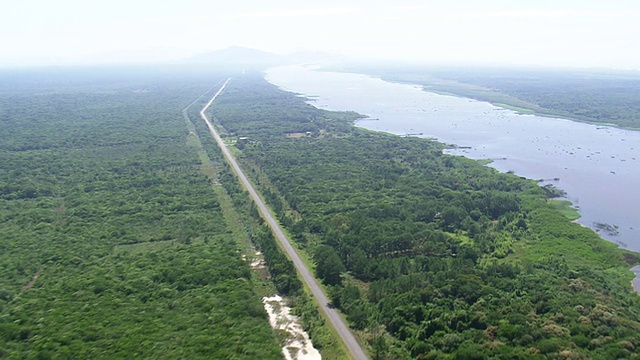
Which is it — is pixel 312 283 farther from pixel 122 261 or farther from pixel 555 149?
pixel 555 149

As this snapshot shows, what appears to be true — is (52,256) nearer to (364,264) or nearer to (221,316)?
(221,316)

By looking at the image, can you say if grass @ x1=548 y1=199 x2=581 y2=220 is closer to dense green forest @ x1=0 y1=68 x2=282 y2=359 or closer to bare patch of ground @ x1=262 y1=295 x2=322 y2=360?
dense green forest @ x1=0 y1=68 x2=282 y2=359

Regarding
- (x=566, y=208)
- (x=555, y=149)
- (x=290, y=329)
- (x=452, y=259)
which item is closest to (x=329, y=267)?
(x=290, y=329)

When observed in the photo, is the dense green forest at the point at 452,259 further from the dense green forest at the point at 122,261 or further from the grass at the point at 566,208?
the dense green forest at the point at 122,261

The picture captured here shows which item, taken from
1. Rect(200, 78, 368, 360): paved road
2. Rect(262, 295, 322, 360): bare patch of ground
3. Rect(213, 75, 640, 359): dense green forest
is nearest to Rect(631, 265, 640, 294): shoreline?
Rect(213, 75, 640, 359): dense green forest

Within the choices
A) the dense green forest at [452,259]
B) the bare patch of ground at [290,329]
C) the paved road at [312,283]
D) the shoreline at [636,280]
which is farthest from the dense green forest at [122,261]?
the shoreline at [636,280]

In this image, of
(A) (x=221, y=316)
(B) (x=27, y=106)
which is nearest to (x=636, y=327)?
(A) (x=221, y=316)
